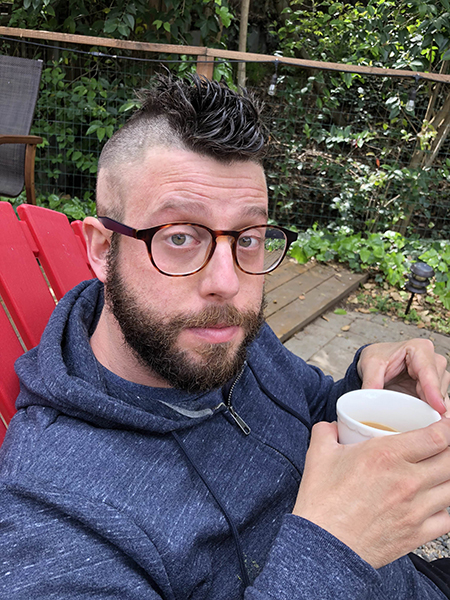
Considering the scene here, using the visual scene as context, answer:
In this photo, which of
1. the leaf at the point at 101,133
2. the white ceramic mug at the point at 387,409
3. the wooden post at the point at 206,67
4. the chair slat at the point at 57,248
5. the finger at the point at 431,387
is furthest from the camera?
the leaf at the point at 101,133

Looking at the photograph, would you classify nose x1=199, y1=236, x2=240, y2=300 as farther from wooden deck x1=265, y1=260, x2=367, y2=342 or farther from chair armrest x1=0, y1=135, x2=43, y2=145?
chair armrest x1=0, y1=135, x2=43, y2=145

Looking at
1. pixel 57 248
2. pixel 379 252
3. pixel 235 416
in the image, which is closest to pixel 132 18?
pixel 379 252

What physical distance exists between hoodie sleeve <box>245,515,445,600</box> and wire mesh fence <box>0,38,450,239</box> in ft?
15.5

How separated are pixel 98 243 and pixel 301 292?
10.3 feet

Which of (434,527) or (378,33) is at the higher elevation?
(378,33)

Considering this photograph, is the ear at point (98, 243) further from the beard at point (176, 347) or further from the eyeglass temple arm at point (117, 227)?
the beard at point (176, 347)

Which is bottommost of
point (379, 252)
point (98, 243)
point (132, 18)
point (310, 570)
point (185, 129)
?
point (379, 252)

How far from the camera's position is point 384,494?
2.90ft

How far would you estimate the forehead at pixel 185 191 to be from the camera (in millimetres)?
1106

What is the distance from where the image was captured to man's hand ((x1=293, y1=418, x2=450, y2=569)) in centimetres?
87

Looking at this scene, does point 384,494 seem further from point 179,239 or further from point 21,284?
point 21,284

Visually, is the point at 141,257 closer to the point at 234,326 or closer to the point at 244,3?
the point at 234,326

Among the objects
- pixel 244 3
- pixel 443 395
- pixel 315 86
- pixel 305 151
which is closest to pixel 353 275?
pixel 305 151

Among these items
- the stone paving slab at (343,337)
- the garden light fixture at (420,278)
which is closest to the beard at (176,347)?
the stone paving slab at (343,337)
